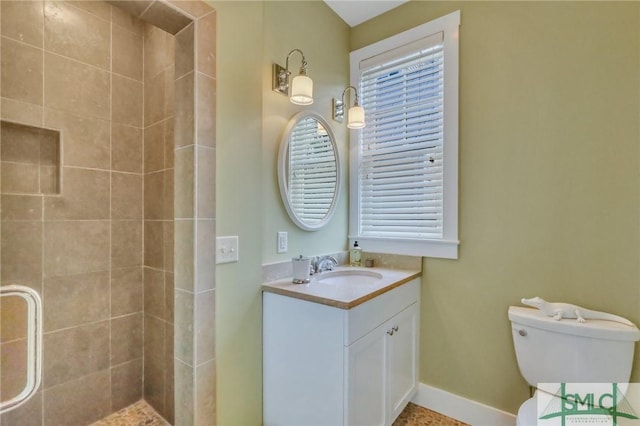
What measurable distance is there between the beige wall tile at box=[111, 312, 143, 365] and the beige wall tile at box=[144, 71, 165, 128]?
1.18 meters

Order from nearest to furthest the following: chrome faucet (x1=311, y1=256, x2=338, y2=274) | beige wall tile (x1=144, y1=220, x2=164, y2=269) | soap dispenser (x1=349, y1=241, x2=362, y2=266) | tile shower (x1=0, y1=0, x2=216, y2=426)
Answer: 1. tile shower (x1=0, y1=0, x2=216, y2=426)
2. beige wall tile (x1=144, y1=220, x2=164, y2=269)
3. chrome faucet (x1=311, y1=256, x2=338, y2=274)
4. soap dispenser (x1=349, y1=241, x2=362, y2=266)

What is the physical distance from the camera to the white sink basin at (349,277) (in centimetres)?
184

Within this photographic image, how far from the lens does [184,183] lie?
1.34 metres

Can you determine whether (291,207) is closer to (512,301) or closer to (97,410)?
(512,301)

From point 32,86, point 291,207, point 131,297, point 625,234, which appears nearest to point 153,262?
point 131,297

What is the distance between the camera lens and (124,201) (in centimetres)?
177

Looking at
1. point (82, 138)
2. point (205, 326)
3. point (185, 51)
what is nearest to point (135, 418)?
point (205, 326)

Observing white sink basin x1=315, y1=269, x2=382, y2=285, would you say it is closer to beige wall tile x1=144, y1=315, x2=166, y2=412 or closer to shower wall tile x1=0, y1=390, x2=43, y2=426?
beige wall tile x1=144, y1=315, x2=166, y2=412

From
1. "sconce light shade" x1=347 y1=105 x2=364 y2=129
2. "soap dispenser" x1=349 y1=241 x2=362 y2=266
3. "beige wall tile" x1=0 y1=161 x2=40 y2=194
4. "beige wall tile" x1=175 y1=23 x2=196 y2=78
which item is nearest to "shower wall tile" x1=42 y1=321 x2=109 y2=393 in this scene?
"beige wall tile" x1=0 y1=161 x2=40 y2=194

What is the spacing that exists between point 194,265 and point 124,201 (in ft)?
2.71

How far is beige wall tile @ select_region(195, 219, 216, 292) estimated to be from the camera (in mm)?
1309

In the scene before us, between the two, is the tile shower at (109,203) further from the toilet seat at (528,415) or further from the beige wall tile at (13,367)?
the toilet seat at (528,415)

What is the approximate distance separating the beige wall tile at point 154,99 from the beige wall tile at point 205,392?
1337mm

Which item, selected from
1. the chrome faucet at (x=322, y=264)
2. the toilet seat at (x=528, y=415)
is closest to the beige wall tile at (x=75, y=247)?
the chrome faucet at (x=322, y=264)
